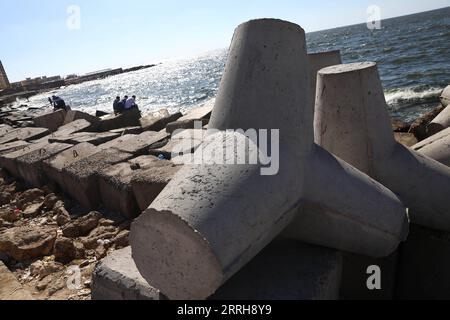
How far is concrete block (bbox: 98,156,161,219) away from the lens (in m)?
3.85

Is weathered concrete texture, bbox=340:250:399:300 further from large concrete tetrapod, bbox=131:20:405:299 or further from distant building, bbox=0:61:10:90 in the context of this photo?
distant building, bbox=0:61:10:90

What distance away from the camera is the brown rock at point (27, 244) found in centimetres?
343

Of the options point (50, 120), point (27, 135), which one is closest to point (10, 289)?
point (27, 135)

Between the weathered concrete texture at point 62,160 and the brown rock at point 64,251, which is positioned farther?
the weathered concrete texture at point 62,160

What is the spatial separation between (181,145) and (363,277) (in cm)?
289

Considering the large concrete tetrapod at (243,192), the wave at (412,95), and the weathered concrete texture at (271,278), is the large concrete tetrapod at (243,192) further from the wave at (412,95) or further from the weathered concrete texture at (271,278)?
the wave at (412,95)

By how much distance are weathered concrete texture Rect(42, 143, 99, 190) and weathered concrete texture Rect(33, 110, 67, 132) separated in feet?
19.2

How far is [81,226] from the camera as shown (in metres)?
3.83

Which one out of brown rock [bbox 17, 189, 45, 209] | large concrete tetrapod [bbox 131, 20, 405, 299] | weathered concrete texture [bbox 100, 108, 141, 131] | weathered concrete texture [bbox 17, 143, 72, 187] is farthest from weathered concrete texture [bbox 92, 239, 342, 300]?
weathered concrete texture [bbox 100, 108, 141, 131]

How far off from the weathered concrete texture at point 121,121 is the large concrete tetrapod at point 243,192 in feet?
23.8

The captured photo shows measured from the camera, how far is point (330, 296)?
1.94 m

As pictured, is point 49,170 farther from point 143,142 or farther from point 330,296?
point 330,296

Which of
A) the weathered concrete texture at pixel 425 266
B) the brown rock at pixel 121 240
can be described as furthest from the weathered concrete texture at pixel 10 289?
the weathered concrete texture at pixel 425 266

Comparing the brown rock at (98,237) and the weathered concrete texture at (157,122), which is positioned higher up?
the weathered concrete texture at (157,122)
